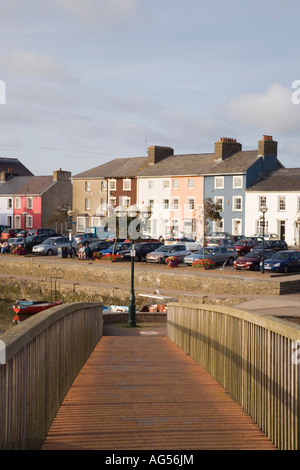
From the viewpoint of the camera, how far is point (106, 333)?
23297 mm

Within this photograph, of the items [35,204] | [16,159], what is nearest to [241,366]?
[35,204]

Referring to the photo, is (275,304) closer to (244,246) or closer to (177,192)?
(244,246)

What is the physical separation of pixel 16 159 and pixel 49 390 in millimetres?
99982

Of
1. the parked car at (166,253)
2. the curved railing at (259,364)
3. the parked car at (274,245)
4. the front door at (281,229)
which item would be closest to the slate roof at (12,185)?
the front door at (281,229)

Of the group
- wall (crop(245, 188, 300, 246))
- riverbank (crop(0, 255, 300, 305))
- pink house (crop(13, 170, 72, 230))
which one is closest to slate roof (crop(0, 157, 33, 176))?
pink house (crop(13, 170, 72, 230))

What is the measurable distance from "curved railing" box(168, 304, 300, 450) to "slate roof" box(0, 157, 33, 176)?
93.1 m

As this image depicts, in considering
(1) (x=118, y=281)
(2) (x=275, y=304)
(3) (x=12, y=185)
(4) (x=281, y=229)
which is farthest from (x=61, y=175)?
(2) (x=275, y=304)

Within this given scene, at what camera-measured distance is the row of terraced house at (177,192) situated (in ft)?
207

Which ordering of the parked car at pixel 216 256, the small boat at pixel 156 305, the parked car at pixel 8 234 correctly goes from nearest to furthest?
the small boat at pixel 156 305, the parked car at pixel 216 256, the parked car at pixel 8 234

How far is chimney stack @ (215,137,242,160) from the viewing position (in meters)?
69.0

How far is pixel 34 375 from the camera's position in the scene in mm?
6109

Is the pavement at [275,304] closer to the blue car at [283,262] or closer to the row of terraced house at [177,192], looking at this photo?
the blue car at [283,262]

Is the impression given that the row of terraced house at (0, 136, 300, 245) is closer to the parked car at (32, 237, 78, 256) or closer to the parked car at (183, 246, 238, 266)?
the parked car at (32, 237, 78, 256)
